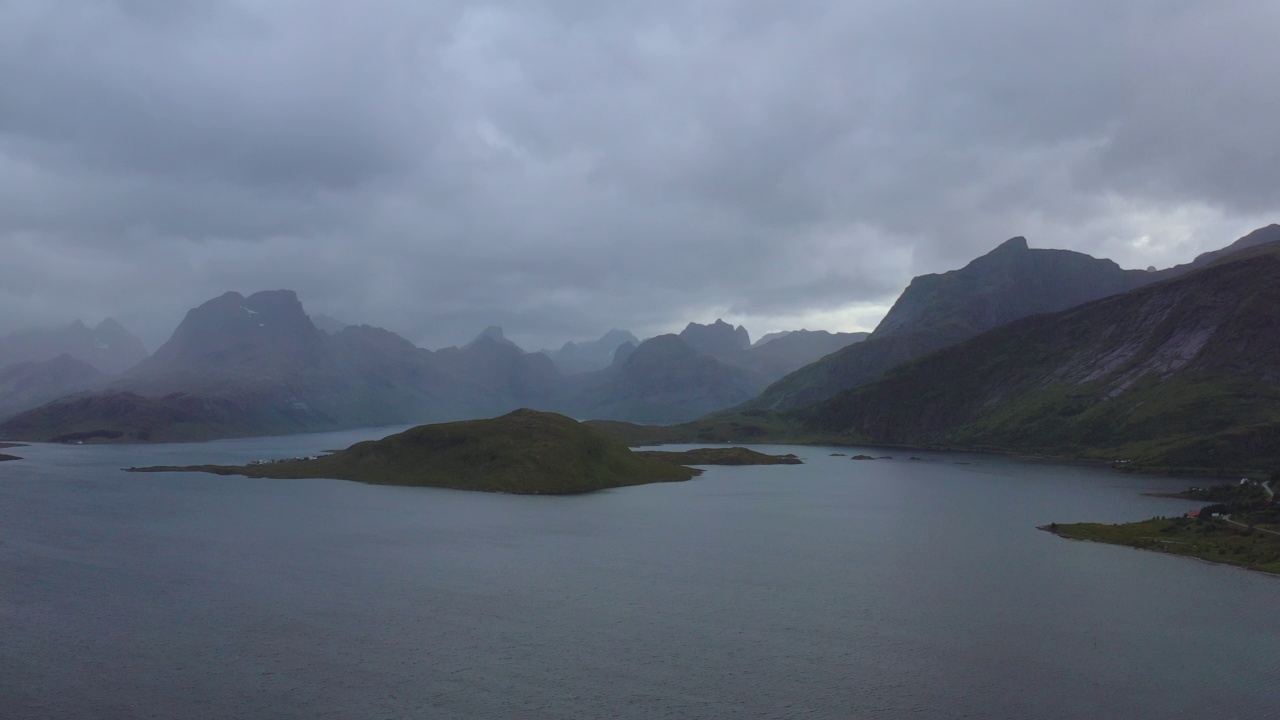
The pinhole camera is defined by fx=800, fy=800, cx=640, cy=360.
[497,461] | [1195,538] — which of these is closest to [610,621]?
[1195,538]

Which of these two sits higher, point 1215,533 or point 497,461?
point 497,461

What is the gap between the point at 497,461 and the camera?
173 meters

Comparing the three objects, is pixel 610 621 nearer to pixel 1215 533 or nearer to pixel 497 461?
pixel 1215 533

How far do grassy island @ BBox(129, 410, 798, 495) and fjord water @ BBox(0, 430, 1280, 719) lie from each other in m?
46.8

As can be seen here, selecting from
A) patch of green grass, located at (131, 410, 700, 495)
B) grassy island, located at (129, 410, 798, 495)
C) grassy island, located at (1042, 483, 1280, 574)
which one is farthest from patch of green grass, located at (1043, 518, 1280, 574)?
patch of green grass, located at (131, 410, 700, 495)

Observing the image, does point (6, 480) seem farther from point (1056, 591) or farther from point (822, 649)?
point (1056, 591)

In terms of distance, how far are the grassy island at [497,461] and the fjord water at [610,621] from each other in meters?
46.8

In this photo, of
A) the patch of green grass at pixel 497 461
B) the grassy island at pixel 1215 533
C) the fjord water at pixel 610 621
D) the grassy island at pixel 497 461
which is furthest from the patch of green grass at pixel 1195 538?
the patch of green grass at pixel 497 461

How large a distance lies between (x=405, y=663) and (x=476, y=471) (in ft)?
391

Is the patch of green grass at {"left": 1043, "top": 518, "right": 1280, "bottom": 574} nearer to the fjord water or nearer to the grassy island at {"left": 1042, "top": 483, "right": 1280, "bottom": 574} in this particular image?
the grassy island at {"left": 1042, "top": 483, "right": 1280, "bottom": 574}

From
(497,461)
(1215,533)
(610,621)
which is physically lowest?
(610,621)

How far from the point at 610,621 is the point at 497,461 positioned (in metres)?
112

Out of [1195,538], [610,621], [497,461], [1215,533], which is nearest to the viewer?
[610,621]

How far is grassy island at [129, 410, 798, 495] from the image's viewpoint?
16800 centimetres
